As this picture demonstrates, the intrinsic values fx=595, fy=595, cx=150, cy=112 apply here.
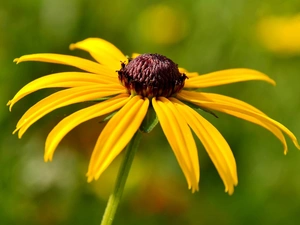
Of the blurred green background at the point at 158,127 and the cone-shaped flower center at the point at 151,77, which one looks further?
the blurred green background at the point at 158,127

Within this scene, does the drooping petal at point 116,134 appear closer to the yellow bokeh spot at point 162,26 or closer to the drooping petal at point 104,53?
the drooping petal at point 104,53

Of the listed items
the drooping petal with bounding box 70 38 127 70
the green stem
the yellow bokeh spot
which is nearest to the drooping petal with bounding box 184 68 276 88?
the drooping petal with bounding box 70 38 127 70

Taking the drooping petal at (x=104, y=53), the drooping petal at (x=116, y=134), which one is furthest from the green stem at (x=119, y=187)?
the drooping petal at (x=104, y=53)

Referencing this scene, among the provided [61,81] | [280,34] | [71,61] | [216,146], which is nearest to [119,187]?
[216,146]

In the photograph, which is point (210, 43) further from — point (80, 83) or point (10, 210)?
point (80, 83)

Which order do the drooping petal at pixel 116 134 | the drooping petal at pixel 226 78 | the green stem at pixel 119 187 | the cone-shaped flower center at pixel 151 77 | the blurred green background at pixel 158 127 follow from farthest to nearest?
1. the blurred green background at pixel 158 127
2. the drooping petal at pixel 226 78
3. the cone-shaped flower center at pixel 151 77
4. the green stem at pixel 119 187
5. the drooping petal at pixel 116 134
